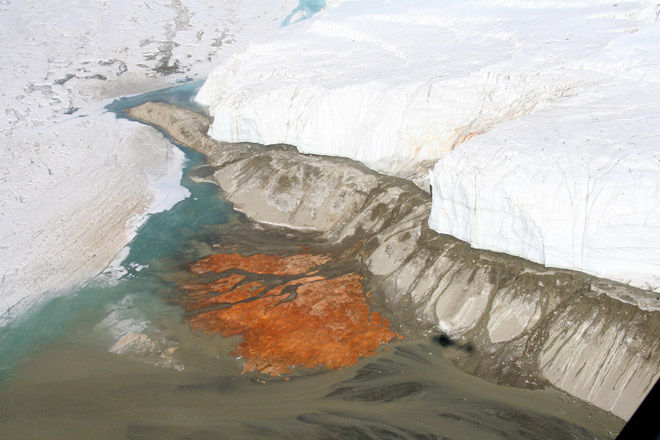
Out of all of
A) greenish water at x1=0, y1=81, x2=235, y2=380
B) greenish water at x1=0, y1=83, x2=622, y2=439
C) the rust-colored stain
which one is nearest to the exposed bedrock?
greenish water at x1=0, y1=83, x2=622, y2=439

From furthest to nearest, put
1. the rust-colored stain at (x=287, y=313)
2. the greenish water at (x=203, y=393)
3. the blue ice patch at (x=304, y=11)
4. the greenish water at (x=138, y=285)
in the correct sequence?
the blue ice patch at (x=304, y=11) < the greenish water at (x=138, y=285) < the rust-colored stain at (x=287, y=313) < the greenish water at (x=203, y=393)

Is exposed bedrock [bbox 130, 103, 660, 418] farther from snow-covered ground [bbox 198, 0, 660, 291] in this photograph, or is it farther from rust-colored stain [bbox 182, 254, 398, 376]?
rust-colored stain [bbox 182, 254, 398, 376]

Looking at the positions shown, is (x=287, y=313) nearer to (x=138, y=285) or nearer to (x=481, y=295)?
(x=481, y=295)

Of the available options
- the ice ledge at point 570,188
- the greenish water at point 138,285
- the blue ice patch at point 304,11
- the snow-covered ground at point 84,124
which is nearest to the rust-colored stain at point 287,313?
the greenish water at point 138,285

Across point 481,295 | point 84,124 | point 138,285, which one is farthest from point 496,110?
point 84,124

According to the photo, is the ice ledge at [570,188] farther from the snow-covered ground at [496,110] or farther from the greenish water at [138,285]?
the greenish water at [138,285]

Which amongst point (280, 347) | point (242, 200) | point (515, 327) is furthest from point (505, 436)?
point (242, 200)
